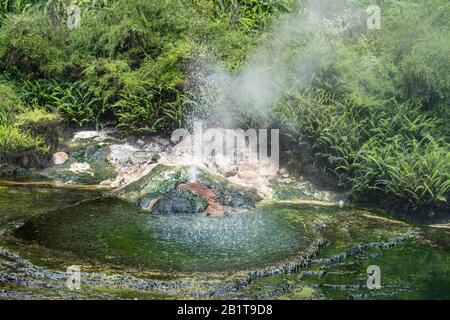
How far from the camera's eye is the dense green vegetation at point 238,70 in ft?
36.9

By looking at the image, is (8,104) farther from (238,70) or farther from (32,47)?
(238,70)

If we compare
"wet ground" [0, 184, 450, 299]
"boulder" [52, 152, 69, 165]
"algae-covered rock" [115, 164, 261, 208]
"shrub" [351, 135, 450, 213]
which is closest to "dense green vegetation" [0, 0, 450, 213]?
"shrub" [351, 135, 450, 213]

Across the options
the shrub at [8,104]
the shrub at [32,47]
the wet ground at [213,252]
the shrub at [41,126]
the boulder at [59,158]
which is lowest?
the wet ground at [213,252]

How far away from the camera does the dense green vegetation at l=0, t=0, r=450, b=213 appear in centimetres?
1123

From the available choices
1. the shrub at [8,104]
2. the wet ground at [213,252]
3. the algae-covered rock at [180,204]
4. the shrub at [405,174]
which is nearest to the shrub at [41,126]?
the shrub at [8,104]

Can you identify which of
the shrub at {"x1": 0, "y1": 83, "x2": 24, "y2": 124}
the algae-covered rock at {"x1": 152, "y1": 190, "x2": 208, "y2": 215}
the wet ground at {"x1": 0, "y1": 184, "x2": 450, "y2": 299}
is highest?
the shrub at {"x1": 0, "y1": 83, "x2": 24, "y2": 124}

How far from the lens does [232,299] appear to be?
23.5 feet

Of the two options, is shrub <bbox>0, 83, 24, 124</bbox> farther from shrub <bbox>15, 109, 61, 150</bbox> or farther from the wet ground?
the wet ground

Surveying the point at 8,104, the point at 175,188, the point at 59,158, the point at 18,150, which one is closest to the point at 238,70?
the point at 175,188

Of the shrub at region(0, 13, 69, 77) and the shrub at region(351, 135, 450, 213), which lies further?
the shrub at region(0, 13, 69, 77)

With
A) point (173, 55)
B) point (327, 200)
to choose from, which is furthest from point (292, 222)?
point (173, 55)

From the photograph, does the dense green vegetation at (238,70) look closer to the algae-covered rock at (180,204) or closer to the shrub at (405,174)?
the shrub at (405,174)
